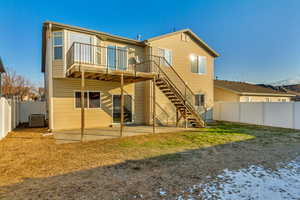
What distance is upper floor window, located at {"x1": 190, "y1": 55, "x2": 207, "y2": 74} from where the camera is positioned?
1411 cm

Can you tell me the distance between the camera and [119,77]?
987 cm

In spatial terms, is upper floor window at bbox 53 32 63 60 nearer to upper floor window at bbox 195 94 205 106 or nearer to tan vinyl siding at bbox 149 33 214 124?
tan vinyl siding at bbox 149 33 214 124

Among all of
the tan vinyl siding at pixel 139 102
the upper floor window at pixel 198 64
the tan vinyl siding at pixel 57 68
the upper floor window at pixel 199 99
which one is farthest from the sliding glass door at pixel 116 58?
the upper floor window at pixel 199 99

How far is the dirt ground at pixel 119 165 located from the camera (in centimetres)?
316

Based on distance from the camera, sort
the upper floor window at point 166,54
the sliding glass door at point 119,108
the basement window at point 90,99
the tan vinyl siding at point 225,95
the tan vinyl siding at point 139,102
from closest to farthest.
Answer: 1. the basement window at point 90,99
2. the sliding glass door at point 119,108
3. the tan vinyl siding at point 139,102
4. the upper floor window at point 166,54
5. the tan vinyl siding at point 225,95

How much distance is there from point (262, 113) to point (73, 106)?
13.4 m

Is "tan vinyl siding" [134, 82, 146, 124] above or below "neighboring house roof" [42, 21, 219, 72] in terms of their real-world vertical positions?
below

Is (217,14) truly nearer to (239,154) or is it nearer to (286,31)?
(286,31)

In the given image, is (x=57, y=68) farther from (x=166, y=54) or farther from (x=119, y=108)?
(x=166, y=54)

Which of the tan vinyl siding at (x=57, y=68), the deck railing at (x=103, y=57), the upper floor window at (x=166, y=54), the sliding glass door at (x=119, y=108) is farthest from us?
the upper floor window at (x=166, y=54)

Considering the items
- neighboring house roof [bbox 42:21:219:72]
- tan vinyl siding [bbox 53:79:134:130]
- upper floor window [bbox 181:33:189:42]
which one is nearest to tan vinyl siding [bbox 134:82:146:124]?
tan vinyl siding [bbox 53:79:134:130]

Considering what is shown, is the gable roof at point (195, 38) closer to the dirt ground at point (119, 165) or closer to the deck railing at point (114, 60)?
the deck railing at point (114, 60)

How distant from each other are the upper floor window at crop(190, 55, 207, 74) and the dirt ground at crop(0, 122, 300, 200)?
8.60 meters

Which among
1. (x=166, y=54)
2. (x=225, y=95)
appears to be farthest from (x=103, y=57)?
(x=225, y=95)
